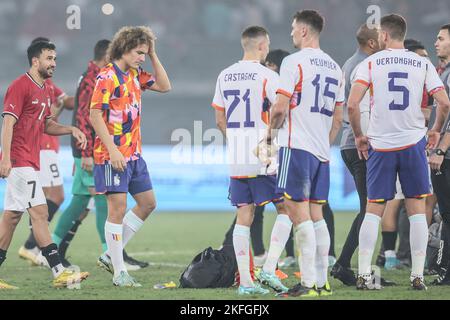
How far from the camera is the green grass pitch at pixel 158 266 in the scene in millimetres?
7148

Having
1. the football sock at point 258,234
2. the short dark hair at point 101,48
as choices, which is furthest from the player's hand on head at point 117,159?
the football sock at point 258,234

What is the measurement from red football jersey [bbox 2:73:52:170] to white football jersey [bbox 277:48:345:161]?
91.7 inches

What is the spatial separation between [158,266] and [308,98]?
3457 mm

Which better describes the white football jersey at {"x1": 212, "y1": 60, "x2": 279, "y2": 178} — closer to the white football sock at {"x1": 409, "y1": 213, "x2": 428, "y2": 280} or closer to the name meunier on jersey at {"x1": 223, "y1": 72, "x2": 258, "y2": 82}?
the name meunier on jersey at {"x1": 223, "y1": 72, "x2": 258, "y2": 82}

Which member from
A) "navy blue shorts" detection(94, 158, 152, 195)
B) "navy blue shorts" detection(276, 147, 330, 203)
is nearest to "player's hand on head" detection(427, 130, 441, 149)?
"navy blue shorts" detection(276, 147, 330, 203)

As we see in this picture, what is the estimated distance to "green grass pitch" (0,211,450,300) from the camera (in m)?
7.15

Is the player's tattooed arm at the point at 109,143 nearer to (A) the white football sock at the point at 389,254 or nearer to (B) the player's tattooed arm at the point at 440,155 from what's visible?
(B) the player's tattooed arm at the point at 440,155

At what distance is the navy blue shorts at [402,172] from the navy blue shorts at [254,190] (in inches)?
33.4

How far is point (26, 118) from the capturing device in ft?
26.0

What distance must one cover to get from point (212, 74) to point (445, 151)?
17.2m

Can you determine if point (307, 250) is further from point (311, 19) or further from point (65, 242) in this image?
point (65, 242)
